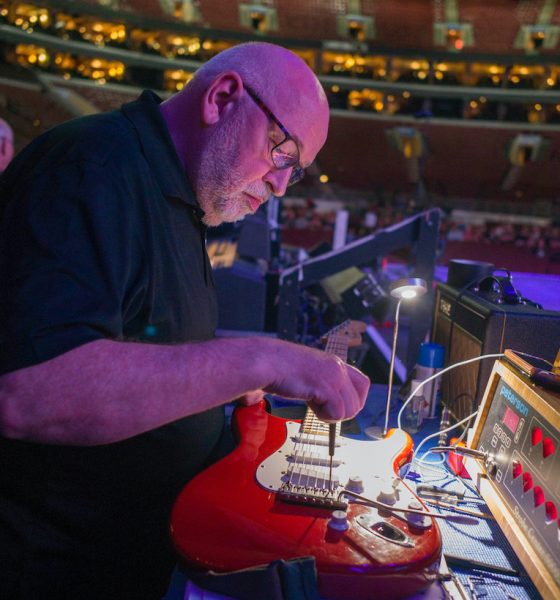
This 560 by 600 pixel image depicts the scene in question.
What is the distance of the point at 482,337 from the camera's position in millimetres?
1528

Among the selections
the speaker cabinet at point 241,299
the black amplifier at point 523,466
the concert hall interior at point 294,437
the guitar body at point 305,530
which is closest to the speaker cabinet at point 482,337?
the concert hall interior at point 294,437

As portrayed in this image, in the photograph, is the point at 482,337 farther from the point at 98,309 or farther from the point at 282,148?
the point at 98,309

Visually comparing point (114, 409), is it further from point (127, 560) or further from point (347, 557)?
point (127, 560)

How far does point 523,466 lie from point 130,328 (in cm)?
84

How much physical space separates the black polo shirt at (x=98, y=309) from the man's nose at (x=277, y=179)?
0.18m

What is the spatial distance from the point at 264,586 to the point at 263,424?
0.67 meters

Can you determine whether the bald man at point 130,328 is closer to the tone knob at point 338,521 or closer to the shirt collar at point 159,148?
the shirt collar at point 159,148

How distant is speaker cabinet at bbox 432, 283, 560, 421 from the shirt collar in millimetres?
963

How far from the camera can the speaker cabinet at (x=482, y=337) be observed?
58.0 inches

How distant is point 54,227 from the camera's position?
745mm

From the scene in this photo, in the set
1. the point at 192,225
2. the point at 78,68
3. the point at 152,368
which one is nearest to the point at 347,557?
the point at 152,368

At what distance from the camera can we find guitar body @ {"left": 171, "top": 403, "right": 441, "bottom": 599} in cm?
85

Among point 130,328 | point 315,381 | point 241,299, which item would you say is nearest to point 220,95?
point 130,328

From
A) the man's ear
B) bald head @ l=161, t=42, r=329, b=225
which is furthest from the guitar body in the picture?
the man's ear
